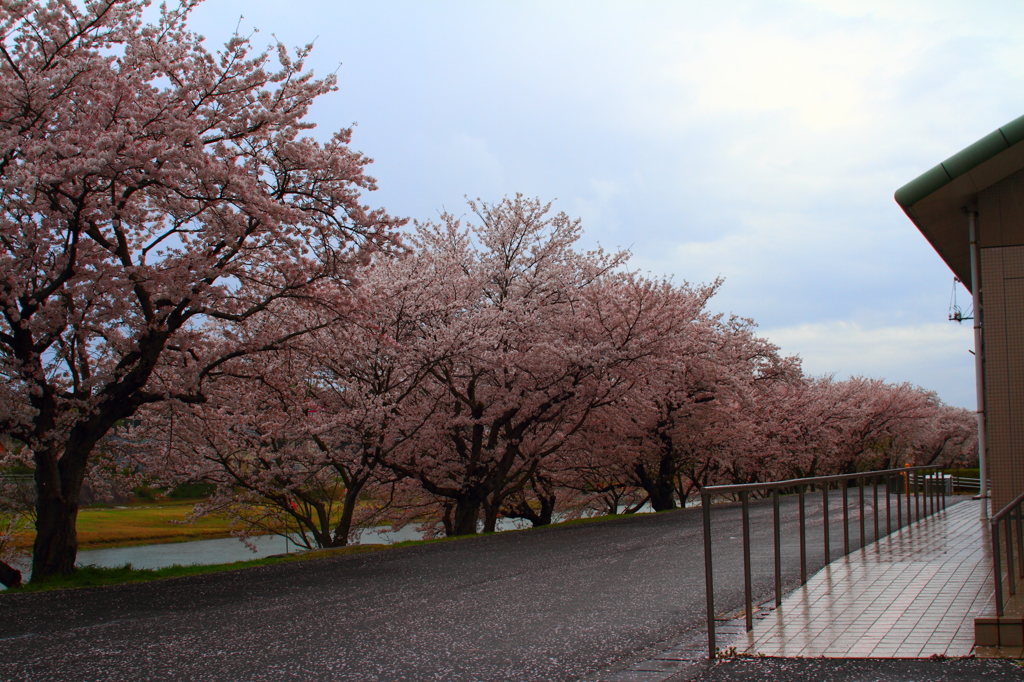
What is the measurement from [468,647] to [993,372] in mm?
8399

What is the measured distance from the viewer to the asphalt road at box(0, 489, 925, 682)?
5.56 m

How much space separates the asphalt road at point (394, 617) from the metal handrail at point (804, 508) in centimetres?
15

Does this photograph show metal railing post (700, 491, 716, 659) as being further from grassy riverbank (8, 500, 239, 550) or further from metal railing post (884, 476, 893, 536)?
grassy riverbank (8, 500, 239, 550)

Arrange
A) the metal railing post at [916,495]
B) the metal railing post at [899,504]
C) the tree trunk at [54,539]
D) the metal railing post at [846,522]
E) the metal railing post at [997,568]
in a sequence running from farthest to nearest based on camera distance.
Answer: the metal railing post at [916,495] < the metal railing post at [899,504] < the tree trunk at [54,539] < the metal railing post at [846,522] < the metal railing post at [997,568]

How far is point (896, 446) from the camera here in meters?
Result: 50.5

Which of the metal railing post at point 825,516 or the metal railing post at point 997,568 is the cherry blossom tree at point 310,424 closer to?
the metal railing post at point 825,516

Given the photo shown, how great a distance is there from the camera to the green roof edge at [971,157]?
10.1 meters

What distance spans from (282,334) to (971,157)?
12358 millimetres

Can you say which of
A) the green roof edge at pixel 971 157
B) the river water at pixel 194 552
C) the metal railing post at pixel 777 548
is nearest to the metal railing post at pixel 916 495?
the green roof edge at pixel 971 157

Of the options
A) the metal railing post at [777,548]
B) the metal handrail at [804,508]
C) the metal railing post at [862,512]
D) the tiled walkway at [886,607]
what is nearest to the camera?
the tiled walkway at [886,607]

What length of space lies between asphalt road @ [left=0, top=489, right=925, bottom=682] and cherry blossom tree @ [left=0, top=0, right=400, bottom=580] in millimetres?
3058

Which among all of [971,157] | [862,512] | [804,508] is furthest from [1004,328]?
[804,508]

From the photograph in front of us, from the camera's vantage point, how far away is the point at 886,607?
656cm

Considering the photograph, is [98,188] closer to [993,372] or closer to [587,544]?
[587,544]
